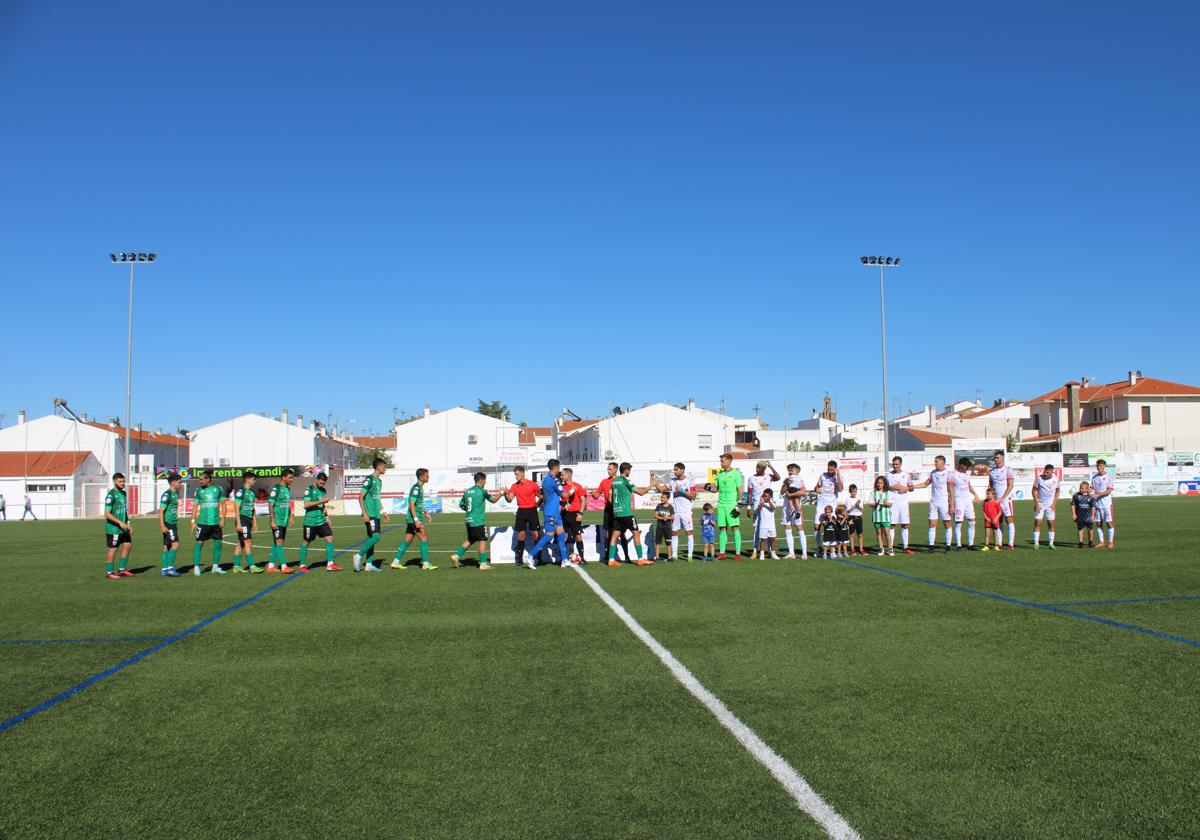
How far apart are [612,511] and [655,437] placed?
2136 inches

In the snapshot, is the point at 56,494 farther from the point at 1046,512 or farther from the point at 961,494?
the point at 1046,512

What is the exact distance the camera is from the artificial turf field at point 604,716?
13.6 feet

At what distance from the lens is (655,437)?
228 ft

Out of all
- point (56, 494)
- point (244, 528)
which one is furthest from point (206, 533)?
point (56, 494)

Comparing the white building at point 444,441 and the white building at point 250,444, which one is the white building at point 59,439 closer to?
the white building at point 250,444

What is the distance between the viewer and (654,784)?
450 cm

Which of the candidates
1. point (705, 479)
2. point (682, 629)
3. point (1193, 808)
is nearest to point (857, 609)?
point (682, 629)

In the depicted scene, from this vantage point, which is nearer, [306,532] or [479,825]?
[479,825]

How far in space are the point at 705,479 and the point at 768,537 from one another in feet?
95.6

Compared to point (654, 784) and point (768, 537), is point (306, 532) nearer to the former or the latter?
point (768, 537)

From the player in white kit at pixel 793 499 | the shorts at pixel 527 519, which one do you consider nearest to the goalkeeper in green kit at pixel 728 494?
the player in white kit at pixel 793 499

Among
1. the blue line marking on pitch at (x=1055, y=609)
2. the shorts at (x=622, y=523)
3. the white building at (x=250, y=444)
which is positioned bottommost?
the blue line marking on pitch at (x=1055, y=609)

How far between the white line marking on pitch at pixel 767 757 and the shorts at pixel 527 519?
7.37m

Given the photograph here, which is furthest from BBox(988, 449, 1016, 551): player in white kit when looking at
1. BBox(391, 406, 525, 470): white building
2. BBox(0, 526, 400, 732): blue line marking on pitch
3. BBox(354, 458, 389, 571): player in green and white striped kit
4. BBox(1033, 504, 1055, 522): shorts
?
BBox(391, 406, 525, 470): white building
